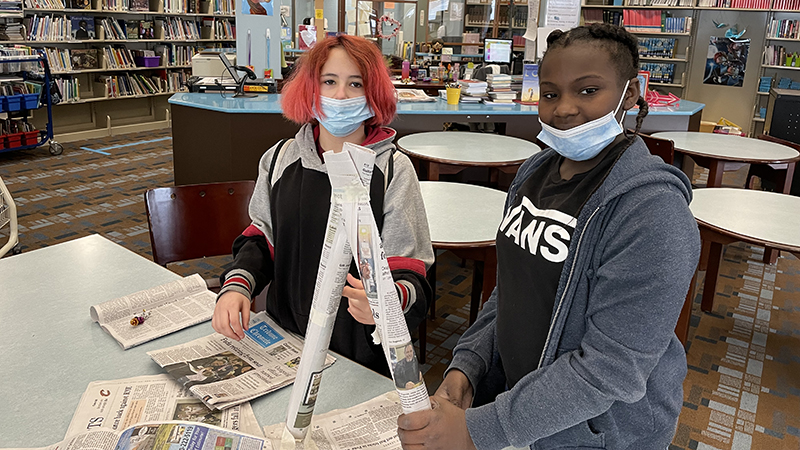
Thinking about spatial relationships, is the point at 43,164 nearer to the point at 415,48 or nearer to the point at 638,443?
the point at 415,48

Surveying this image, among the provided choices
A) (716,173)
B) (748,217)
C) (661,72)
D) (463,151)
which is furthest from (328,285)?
(661,72)

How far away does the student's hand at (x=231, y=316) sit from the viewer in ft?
3.92

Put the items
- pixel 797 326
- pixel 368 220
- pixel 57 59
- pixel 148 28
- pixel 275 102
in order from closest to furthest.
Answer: pixel 368 220, pixel 797 326, pixel 275 102, pixel 57 59, pixel 148 28

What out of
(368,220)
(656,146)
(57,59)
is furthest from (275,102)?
(57,59)

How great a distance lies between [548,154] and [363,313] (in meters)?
0.44

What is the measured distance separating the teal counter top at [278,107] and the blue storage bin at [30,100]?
7.93 feet

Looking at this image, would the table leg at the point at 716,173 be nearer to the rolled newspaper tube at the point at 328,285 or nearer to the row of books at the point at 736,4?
the rolled newspaper tube at the point at 328,285

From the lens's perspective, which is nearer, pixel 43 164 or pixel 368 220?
pixel 368 220

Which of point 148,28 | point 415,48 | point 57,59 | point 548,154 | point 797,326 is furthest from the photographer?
point 415,48

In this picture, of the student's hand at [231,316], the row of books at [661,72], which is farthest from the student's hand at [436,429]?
the row of books at [661,72]

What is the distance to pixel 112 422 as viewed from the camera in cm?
101

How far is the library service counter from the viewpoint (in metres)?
3.89

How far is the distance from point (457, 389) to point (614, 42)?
0.61 m

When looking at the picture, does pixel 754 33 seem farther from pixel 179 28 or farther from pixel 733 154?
pixel 179 28
